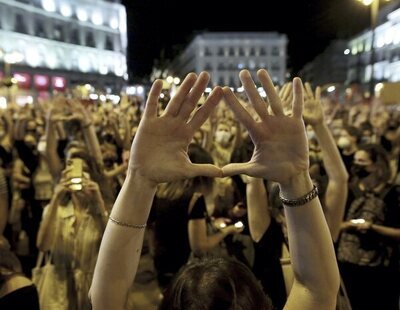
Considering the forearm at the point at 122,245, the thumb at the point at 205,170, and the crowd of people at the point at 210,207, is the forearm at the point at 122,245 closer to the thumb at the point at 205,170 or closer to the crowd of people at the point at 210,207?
the crowd of people at the point at 210,207

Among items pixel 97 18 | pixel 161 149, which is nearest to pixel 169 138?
pixel 161 149

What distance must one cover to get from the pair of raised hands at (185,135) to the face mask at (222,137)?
501 centimetres

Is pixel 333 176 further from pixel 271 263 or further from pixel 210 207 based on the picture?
pixel 210 207

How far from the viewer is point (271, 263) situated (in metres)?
2.70

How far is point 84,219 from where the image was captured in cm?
320

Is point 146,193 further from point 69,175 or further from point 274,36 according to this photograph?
point 274,36

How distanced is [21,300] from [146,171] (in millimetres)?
1277

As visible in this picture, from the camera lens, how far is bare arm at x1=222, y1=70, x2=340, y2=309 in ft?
4.42

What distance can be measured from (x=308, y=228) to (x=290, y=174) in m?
0.17

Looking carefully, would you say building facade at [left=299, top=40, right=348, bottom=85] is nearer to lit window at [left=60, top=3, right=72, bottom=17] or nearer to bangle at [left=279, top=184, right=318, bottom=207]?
lit window at [left=60, top=3, right=72, bottom=17]

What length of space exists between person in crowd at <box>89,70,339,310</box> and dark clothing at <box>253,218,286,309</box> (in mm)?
1166

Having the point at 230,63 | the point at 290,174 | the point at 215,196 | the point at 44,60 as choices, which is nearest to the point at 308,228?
the point at 290,174

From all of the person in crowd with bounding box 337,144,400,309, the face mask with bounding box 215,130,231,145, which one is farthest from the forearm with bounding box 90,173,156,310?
the face mask with bounding box 215,130,231,145

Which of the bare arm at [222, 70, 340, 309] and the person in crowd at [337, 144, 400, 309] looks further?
the person in crowd at [337, 144, 400, 309]
